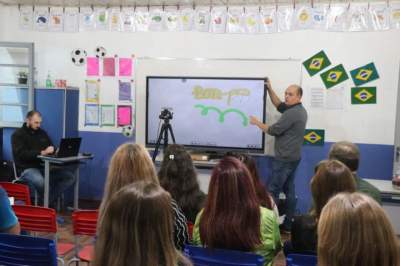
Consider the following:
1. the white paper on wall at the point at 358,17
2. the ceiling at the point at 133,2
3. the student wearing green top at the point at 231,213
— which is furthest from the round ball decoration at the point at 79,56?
the student wearing green top at the point at 231,213

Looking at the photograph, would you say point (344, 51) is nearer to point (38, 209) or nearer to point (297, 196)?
point (297, 196)

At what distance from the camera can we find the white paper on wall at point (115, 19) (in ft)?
18.2

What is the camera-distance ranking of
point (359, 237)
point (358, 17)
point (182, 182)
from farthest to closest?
point (358, 17)
point (182, 182)
point (359, 237)

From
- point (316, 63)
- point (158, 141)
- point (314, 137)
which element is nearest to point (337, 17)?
point (316, 63)

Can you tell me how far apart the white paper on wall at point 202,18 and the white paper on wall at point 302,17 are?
1031 mm

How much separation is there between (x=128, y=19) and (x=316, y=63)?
2411 mm

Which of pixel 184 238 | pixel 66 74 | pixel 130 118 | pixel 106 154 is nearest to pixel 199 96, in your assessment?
pixel 130 118

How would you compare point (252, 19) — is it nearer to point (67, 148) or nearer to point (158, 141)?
point (158, 141)

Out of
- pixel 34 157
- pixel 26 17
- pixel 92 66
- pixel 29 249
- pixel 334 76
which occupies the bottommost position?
pixel 29 249

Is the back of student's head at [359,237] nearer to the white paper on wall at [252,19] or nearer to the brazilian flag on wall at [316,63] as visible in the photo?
the brazilian flag on wall at [316,63]

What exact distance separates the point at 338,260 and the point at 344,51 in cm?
404

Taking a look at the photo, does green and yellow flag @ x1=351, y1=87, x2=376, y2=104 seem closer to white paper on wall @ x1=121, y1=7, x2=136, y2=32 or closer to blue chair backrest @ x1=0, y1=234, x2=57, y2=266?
white paper on wall @ x1=121, y1=7, x2=136, y2=32

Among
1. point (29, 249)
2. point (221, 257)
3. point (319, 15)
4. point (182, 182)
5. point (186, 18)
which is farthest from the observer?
point (186, 18)

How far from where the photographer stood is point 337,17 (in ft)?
15.8
